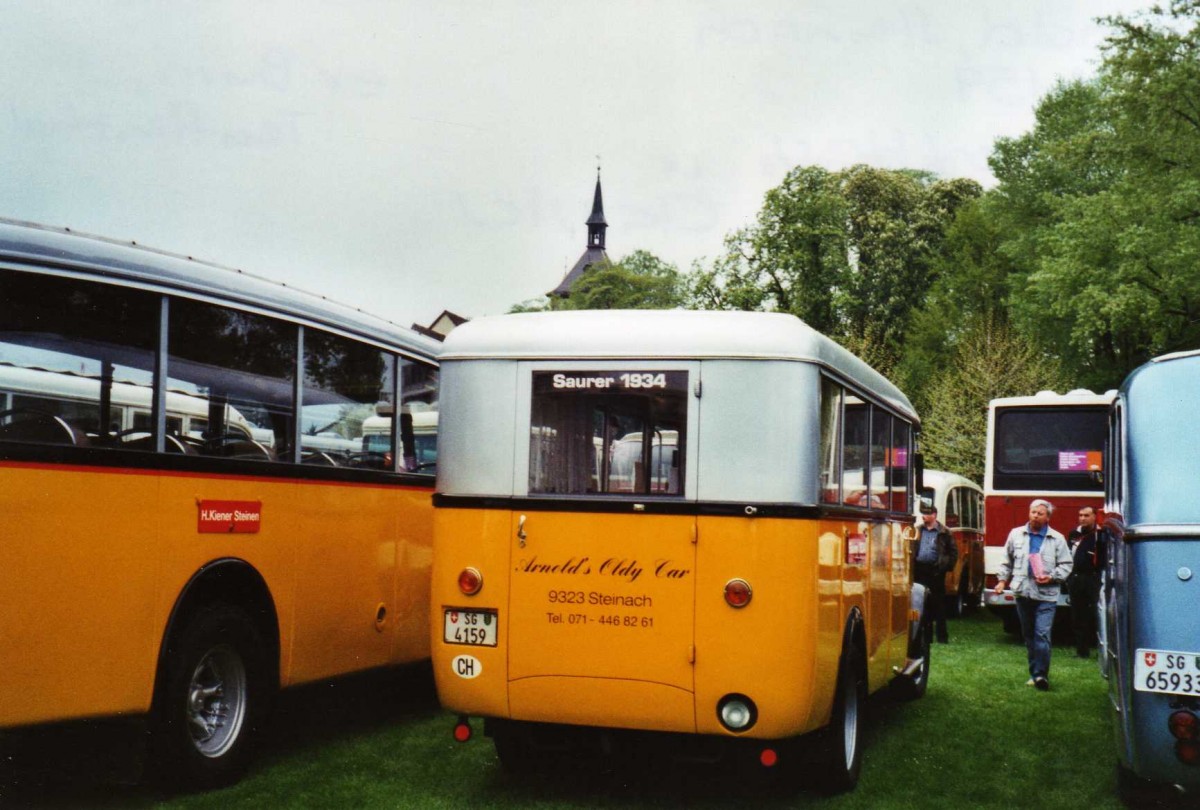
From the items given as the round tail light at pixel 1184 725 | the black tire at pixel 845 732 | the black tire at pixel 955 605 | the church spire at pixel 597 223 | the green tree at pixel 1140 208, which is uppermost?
the church spire at pixel 597 223

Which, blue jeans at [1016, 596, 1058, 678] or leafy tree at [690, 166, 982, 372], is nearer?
blue jeans at [1016, 596, 1058, 678]

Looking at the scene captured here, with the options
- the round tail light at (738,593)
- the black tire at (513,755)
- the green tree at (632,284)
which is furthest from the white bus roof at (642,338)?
the green tree at (632,284)

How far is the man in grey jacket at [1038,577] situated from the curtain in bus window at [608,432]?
286 inches

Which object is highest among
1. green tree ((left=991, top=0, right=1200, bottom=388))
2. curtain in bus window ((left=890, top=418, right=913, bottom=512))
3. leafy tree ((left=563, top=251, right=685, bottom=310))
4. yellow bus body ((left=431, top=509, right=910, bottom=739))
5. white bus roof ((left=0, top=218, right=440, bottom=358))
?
leafy tree ((left=563, top=251, right=685, bottom=310))

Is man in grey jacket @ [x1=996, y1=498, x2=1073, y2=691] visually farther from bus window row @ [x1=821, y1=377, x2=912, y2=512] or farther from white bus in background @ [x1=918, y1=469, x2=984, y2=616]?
white bus in background @ [x1=918, y1=469, x2=984, y2=616]

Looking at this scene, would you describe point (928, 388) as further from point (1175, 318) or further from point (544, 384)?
point (544, 384)

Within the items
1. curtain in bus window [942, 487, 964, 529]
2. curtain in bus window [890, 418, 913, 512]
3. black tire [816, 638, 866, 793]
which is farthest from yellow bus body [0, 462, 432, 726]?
curtain in bus window [942, 487, 964, 529]

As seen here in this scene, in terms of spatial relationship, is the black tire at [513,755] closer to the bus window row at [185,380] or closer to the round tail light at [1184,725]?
the bus window row at [185,380]

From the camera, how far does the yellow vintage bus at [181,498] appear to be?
6.25m

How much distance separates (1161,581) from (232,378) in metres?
5.33

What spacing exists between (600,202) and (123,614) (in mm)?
107778

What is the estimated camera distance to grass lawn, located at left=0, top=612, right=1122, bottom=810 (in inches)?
293

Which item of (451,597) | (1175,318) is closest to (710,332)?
(451,597)

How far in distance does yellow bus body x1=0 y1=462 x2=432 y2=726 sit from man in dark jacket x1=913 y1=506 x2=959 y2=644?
10.2m
